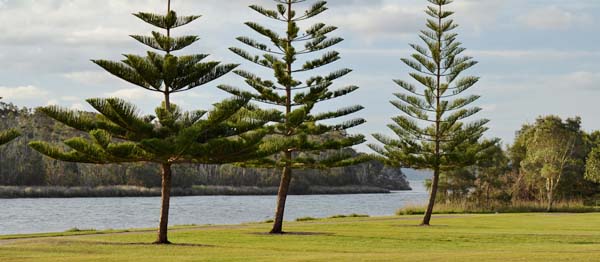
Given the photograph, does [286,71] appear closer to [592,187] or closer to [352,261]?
[352,261]

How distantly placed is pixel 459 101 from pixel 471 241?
8916 mm

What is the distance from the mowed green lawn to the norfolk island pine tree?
5.97 feet

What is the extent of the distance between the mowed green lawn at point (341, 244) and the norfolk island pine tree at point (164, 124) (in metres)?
1.82

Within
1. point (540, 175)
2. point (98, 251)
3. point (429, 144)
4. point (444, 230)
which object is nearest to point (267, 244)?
point (98, 251)

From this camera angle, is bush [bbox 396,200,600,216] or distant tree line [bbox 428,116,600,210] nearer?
bush [bbox 396,200,600,216]

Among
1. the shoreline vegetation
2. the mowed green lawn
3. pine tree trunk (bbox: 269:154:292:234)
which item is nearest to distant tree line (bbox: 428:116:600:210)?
the mowed green lawn

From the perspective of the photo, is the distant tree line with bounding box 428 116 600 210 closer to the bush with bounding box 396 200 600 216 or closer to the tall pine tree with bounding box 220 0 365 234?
the bush with bounding box 396 200 600 216

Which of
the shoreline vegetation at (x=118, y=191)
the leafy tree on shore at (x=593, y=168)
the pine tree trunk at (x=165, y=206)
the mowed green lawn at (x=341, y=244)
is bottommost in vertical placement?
the mowed green lawn at (x=341, y=244)

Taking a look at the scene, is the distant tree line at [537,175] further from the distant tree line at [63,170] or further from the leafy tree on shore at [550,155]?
the distant tree line at [63,170]

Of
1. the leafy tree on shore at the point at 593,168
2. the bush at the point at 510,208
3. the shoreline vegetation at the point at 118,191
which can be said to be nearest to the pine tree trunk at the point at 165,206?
the bush at the point at 510,208

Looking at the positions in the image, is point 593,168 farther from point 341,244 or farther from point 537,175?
point 341,244

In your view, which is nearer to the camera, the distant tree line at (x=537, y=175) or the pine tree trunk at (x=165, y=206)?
the pine tree trunk at (x=165, y=206)

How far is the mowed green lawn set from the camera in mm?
14109

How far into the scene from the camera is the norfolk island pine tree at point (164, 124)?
17406 millimetres
